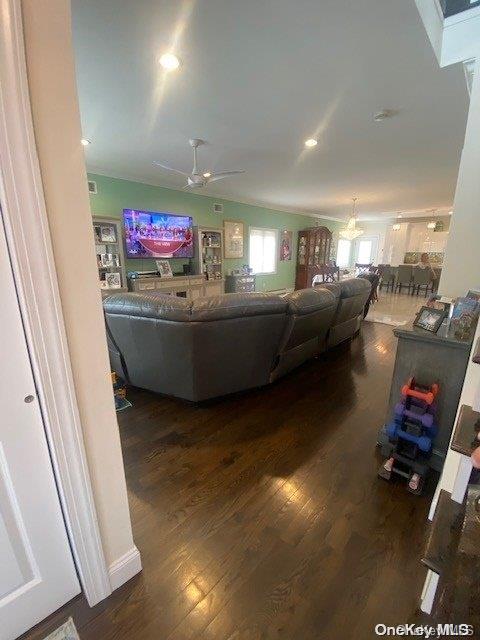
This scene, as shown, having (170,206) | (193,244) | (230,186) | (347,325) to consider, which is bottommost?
(347,325)

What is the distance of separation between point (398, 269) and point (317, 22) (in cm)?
796

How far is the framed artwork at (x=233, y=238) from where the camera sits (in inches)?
256

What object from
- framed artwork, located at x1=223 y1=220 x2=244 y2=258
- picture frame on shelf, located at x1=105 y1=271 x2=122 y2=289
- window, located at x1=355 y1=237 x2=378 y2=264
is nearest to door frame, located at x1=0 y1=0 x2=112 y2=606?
picture frame on shelf, located at x1=105 y1=271 x2=122 y2=289

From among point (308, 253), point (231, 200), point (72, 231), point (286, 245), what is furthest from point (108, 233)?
point (308, 253)

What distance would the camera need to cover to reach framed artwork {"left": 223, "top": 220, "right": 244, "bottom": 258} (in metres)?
6.51

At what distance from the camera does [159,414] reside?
87.7 inches

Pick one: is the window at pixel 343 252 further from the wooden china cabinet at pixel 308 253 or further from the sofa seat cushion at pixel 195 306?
the sofa seat cushion at pixel 195 306

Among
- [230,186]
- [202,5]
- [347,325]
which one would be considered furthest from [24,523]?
[230,186]

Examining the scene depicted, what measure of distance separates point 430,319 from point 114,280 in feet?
14.4

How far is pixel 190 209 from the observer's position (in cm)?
573

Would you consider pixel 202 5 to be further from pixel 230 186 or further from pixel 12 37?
pixel 230 186

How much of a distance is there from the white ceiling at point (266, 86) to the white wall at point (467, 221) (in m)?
0.52

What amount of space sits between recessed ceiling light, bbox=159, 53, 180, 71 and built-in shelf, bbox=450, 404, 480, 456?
2520 mm

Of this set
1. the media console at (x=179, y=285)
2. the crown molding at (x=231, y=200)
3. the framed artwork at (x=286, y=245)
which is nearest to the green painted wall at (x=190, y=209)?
the crown molding at (x=231, y=200)
